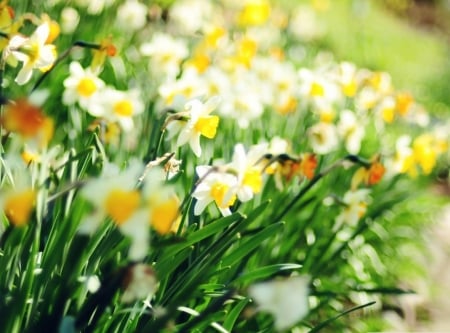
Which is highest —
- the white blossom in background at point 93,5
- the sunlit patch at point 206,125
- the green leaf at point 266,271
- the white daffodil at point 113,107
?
the sunlit patch at point 206,125

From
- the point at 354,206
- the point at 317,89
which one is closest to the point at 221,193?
the point at 354,206

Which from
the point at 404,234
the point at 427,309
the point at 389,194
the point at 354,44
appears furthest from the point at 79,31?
the point at 354,44

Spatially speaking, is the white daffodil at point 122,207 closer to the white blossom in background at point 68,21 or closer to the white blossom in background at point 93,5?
the white blossom in background at point 68,21

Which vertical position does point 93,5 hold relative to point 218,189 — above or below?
below

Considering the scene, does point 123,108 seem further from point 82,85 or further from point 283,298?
point 283,298

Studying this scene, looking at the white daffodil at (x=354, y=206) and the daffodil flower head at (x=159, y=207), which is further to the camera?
the white daffodil at (x=354, y=206)

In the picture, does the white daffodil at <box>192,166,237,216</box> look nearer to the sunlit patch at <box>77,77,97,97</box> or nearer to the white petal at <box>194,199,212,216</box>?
the white petal at <box>194,199,212,216</box>

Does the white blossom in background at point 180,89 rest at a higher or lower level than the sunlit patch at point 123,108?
higher

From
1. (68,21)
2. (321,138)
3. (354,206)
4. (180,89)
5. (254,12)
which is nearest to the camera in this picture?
(354,206)

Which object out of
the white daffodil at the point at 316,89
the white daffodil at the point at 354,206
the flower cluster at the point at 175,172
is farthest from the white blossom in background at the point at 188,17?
the white daffodil at the point at 354,206

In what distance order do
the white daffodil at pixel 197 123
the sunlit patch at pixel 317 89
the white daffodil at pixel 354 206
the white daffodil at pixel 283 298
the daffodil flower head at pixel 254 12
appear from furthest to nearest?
the daffodil flower head at pixel 254 12
the sunlit patch at pixel 317 89
the white daffodil at pixel 354 206
the white daffodil at pixel 197 123
the white daffodil at pixel 283 298
